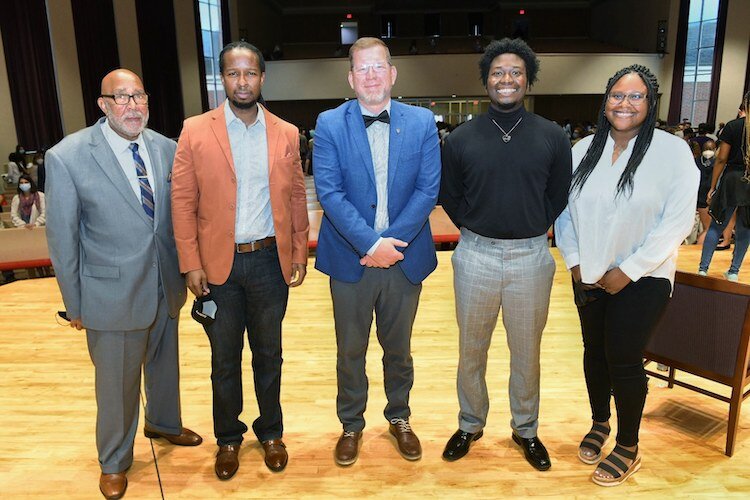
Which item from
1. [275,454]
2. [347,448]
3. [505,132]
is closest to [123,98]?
[505,132]

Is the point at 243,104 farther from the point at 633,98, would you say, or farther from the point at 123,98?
the point at 633,98

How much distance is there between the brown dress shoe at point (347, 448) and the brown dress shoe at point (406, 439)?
0.57 ft

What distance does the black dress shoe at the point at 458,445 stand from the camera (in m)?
2.44

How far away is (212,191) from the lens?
214cm

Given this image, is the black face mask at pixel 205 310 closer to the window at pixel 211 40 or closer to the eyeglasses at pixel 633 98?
the eyeglasses at pixel 633 98

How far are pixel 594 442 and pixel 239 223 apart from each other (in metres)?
1.73

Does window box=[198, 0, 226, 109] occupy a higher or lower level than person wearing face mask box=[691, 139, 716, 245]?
higher

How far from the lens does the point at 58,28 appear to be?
10492 mm

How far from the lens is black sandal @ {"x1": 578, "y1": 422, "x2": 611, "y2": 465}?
94.7 inches

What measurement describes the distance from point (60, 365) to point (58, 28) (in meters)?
9.25

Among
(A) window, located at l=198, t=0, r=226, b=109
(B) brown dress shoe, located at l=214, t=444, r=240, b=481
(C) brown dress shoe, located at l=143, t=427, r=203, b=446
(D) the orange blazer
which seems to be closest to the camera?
(D) the orange blazer

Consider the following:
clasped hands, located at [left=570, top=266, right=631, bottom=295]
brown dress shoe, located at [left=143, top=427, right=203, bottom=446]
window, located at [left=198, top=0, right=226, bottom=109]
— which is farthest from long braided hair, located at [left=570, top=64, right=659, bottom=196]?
window, located at [left=198, top=0, right=226, bottom=109]

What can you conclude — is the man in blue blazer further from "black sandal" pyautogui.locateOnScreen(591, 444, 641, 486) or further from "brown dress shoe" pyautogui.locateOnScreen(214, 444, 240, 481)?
"black sandal" pyautogui.locateOnScreen(591, 444, 641, 486)

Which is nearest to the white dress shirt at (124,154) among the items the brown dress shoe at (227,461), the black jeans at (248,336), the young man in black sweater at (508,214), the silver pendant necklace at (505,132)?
the black jeans at (248,336)
